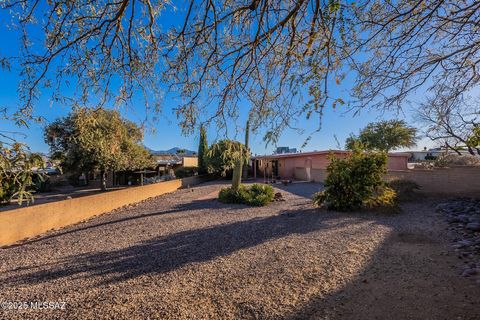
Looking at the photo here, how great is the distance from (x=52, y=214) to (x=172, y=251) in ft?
17.9

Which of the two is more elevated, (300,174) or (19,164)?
(19,164)

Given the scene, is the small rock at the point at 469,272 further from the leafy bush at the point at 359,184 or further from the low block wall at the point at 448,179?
the low block wall at the point at 448,179

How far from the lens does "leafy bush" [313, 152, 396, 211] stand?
8.82 meters

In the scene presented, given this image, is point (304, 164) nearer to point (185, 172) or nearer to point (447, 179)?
point (185, 172)

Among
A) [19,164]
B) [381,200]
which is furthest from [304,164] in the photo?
[19,164]

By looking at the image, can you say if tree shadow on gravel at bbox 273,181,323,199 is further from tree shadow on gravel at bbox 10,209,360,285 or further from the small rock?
the small rock

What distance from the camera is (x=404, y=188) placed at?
1065cm

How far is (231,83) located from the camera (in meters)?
3.34

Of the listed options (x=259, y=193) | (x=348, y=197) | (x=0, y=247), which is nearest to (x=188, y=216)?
(x=259, y=193)

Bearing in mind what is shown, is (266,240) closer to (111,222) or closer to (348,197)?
(348,197)

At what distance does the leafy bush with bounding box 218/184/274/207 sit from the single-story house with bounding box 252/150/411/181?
10836mm

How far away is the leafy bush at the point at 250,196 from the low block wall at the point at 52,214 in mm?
5254

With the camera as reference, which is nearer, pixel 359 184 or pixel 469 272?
pixel 469 272

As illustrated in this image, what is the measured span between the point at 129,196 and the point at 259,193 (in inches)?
278
